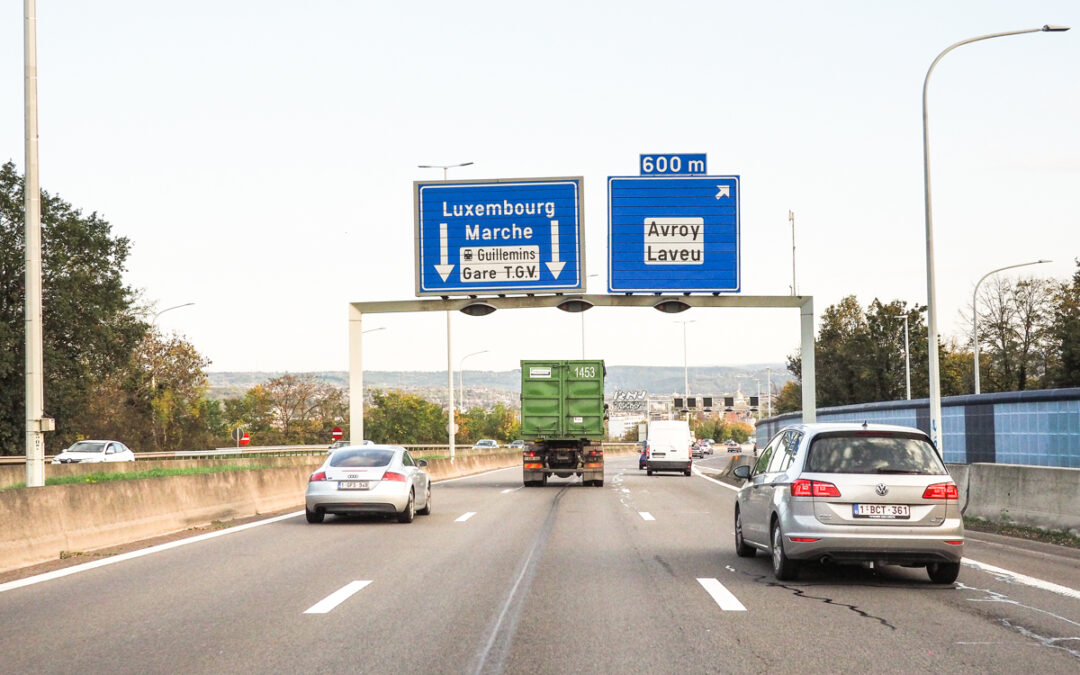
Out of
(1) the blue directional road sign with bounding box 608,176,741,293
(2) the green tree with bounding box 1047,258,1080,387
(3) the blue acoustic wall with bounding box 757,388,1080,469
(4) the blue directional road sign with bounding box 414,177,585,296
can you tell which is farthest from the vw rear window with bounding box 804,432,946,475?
(2) the green tree with bounding box 1047,258,1080,387

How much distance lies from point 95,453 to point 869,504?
39.1 m

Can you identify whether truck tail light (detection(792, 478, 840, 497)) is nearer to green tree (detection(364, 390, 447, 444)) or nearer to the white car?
the white car

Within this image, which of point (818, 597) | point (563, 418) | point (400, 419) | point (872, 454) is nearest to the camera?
point (818, 597)

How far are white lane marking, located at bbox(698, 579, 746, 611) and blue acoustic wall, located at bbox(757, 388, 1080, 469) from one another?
628 inches

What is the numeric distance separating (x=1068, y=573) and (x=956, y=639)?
4.93 metres

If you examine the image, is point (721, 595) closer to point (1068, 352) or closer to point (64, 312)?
point (64, 312)

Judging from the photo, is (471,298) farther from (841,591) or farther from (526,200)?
(841,591)

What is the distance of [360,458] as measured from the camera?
64.5ft

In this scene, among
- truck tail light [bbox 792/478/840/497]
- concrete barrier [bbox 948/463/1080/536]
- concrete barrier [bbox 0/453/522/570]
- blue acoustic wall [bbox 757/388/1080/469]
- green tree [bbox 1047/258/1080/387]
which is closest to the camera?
truck tail light [bbox 792/478/840/497]

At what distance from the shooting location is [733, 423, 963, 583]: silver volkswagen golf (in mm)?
10945

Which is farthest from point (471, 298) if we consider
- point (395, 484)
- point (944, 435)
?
point (944, 435)

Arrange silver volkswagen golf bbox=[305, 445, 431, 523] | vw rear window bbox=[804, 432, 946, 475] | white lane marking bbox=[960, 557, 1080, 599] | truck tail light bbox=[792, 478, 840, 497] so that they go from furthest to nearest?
silver volkswagen golf bbox=[305, 445, 431, 523] < vw rear window bbox=[804, 432, 946, 475] < truck tail light bbox=[792, 478, 840, 497] < white lane marking bbox=[960, 557, 1080, 599]

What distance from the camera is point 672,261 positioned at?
87.8 ft

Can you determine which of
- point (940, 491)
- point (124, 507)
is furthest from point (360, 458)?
point (940, 491)
